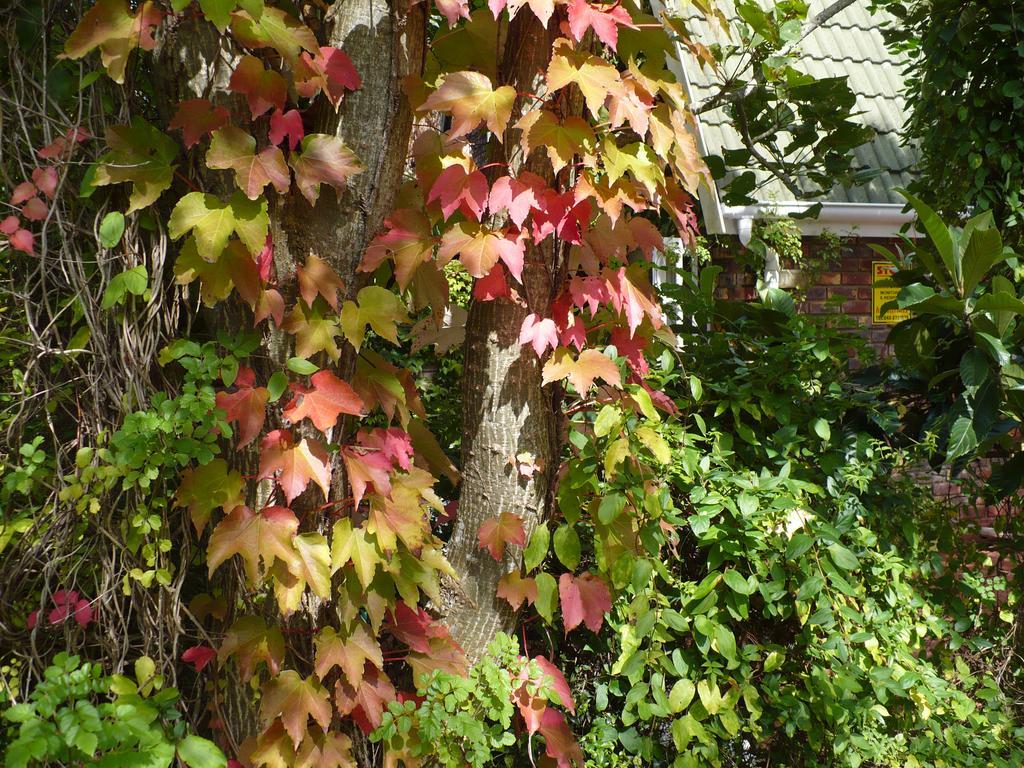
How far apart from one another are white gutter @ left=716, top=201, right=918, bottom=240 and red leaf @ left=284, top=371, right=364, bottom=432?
147 inches

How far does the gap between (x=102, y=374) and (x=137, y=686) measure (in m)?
0.69

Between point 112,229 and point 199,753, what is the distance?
112 centimetres

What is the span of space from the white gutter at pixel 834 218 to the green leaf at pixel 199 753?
413 cm

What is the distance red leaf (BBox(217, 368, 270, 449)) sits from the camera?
1827 millimetres

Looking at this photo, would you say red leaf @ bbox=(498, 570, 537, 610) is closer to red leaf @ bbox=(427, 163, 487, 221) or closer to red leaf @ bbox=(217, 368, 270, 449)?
red leaf @ bbox=(217, 368, 270, 449)

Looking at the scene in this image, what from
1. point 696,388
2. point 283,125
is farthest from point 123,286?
point 696,388

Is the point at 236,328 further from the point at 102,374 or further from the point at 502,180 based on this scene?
the point at 502,180

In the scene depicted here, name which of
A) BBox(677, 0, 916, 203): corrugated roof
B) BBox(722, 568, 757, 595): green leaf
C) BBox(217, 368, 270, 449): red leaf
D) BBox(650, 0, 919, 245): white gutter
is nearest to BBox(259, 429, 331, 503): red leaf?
BBox(217, 368, 270, 449): red leaf

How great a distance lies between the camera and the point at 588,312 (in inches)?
95.0

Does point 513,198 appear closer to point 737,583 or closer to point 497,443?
point 497,443

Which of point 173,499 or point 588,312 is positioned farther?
point 588,312

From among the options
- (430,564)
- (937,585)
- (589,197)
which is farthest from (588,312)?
(937,585)

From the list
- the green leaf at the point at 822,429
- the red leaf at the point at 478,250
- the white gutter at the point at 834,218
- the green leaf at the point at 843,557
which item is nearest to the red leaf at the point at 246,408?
the red leaf at the point at 478,250

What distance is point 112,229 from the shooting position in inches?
72.9
